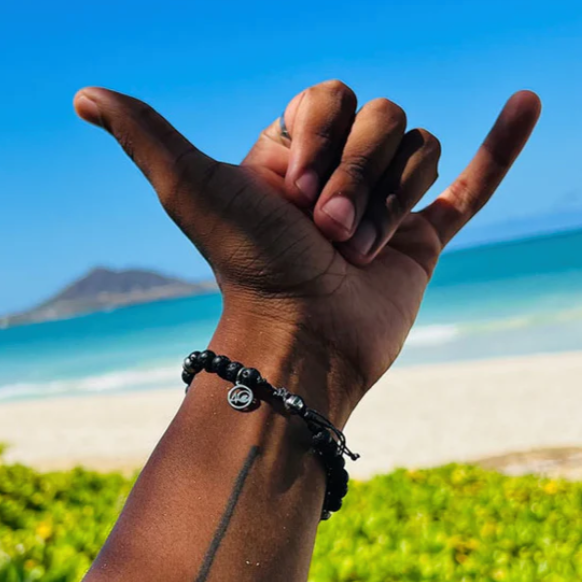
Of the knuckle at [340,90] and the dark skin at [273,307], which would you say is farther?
the knuckle at [340,90]

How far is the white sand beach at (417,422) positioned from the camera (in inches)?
371

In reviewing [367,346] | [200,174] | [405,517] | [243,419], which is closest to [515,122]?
[367,346]

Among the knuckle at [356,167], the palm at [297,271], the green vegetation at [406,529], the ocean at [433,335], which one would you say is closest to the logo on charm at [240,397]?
the palm at [297,271]

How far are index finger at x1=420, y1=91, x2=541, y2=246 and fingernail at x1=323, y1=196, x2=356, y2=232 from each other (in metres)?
0.62

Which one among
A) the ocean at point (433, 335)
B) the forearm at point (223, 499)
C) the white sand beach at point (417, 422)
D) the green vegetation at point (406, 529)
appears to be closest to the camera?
the forearm at point (223, 499)

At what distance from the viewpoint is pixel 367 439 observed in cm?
1030

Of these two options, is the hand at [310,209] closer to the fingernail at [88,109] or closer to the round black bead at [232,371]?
the fingernail at [88,109]

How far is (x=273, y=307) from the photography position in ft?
5.67

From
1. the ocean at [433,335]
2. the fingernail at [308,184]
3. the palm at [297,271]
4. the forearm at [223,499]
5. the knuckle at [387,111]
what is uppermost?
the ocean at [433,335]

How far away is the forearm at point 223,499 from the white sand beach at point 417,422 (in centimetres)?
698

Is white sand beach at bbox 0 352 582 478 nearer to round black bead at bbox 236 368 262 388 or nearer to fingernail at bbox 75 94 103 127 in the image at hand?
round black bead at bbox 236 368 262 388

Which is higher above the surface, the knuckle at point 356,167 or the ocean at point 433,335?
the ocean at point 433,335

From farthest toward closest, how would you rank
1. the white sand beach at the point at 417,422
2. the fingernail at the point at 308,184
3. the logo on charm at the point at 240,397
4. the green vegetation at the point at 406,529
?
the white sand beach at the point at 417,422, the green vegetation at the point at 406,529, the fingernail at the point at 308,184, the logo on charm at the point at 240,397

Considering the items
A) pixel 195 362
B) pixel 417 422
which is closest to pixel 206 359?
pixel 195 362
